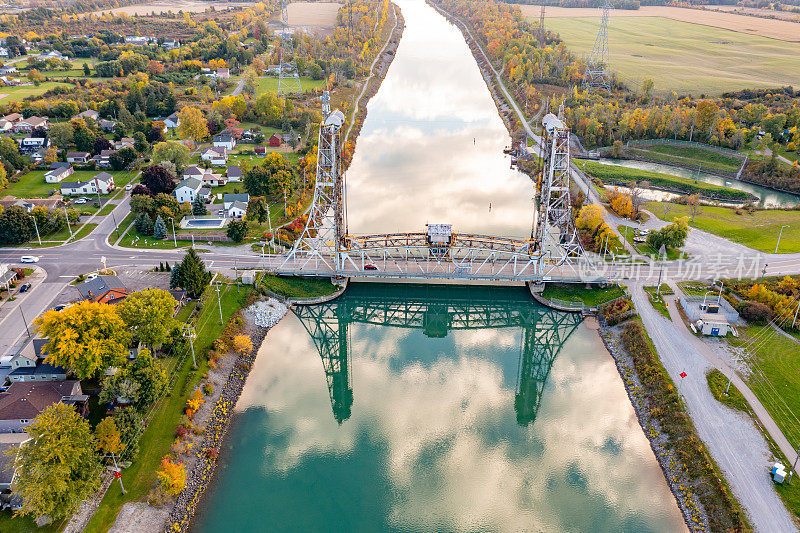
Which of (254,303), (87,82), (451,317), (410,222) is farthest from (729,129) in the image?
(87,82)

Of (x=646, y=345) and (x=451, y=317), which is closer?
(x=646, y=345)

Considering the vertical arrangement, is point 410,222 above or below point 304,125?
below

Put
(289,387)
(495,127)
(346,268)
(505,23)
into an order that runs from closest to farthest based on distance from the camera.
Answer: (289,387) → (346,268) → (495,127) → (505,23)

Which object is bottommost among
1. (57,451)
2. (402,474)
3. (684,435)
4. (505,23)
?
(402,474)

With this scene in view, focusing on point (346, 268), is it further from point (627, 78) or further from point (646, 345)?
point (627, 78)

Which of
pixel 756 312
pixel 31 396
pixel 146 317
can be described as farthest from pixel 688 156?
pixel 31 396

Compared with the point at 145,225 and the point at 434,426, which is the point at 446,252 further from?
the point at 145,225
